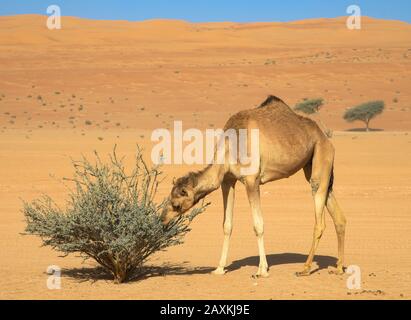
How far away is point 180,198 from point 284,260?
2752 millimetres

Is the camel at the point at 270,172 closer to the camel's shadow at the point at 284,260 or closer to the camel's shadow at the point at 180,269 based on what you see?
the camel's shadow at the point at 180,269

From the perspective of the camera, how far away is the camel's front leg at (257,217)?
30.4 feet

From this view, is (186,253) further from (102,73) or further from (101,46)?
(101,46)

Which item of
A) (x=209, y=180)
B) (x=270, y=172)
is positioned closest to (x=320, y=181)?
(x=270, y=172)

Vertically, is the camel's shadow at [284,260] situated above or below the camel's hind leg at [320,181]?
below

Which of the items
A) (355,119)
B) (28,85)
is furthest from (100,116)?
(355,119)

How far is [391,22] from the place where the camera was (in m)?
132

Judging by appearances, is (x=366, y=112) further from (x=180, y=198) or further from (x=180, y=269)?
(x=180, y=198)

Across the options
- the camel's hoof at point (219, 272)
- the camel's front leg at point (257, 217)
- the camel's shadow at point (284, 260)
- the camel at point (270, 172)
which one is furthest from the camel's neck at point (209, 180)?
the camel's shadow at point (284, 260)

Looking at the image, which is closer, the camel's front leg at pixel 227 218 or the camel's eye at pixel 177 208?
the camel's eye at pixel 177 208

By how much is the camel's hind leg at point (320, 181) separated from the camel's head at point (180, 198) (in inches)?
68.8

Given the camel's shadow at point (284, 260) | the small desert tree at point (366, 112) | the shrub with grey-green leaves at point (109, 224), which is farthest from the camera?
the small desert tree at point (366, 112)

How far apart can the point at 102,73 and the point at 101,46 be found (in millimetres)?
23810

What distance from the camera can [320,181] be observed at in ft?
32.4
